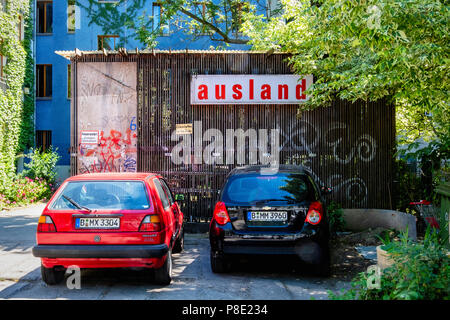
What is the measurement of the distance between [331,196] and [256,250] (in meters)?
5.55

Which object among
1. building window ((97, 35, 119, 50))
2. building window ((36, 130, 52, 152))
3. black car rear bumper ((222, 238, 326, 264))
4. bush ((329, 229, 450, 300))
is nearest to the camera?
bush ((329, 229, 450, 300))

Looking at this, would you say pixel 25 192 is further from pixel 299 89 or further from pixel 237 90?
pixel 299 89

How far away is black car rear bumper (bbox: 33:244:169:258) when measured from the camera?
5117 millimetres

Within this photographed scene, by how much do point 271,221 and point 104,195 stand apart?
2360 millimetres

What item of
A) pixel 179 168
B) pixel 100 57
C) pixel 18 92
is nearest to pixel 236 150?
pixel 179 168

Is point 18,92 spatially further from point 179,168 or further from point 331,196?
point 331,196

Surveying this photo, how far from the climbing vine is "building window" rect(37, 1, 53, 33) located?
→ 2884mm

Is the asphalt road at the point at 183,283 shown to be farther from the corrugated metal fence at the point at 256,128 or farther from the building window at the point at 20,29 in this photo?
the building window at the point at 20,29

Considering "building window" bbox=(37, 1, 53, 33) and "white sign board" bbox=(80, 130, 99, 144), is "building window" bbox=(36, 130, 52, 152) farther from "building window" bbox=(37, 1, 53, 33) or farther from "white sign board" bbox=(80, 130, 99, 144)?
"white sign board" bbox=(80, 130, 99, 144)

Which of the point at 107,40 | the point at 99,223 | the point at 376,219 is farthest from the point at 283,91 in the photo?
the point at 107,40

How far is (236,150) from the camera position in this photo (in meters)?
10.9

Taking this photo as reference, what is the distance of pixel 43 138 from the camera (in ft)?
72.7

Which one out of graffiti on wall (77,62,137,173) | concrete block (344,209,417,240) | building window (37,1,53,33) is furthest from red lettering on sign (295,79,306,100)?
building window (37,1,53,33)

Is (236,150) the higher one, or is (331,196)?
(236,150)
